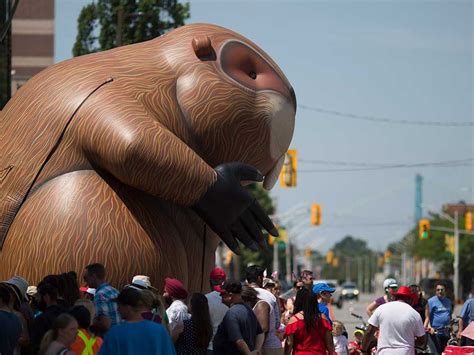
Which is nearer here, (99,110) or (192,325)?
(192,325)

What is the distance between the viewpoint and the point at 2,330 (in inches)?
331

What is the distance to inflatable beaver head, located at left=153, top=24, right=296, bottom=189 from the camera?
1338 centimetres

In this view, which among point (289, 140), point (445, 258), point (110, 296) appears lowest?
point (445, 258)

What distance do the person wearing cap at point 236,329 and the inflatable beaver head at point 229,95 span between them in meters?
2.96

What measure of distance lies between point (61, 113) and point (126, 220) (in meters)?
1.34

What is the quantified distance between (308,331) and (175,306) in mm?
1352

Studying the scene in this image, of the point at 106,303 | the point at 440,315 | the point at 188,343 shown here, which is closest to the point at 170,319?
the point at 188,343

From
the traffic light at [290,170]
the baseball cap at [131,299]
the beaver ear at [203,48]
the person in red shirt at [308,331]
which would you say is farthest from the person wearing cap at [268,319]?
the traffic light at [290,170]

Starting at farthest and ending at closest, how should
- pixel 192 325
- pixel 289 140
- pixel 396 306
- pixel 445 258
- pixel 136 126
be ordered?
pixel 445 258 → pixel 289 140 → pixel 136 126 → pixel 396 306 → pixel 192 325

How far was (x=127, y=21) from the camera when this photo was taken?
30109mm

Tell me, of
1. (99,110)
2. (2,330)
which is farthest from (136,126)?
(2,330)

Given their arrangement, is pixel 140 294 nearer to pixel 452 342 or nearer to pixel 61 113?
pixel 61 113

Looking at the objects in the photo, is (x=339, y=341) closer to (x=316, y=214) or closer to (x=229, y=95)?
(x=229, y=95)

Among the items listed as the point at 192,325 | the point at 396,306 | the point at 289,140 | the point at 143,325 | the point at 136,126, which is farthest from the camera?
the point at 289,140
